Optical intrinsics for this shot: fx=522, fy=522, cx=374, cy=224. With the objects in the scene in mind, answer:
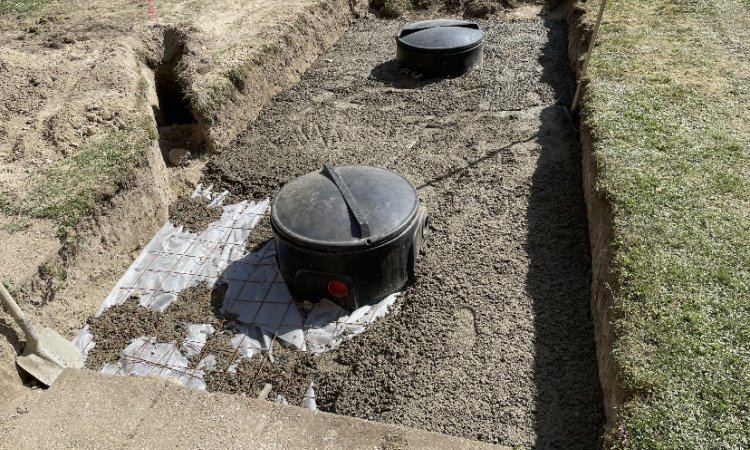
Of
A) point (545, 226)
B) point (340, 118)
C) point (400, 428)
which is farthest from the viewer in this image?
point (340, 118)

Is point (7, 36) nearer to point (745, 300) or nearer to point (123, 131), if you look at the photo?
point (123, 131)

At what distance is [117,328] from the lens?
561 centimetres

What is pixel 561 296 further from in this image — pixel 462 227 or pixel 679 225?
pixel 462 227

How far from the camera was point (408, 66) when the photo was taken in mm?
10477

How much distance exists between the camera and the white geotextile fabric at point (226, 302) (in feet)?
17.4

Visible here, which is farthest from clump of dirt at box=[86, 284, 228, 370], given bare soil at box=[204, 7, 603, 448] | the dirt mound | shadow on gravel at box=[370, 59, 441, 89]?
the dirt mound

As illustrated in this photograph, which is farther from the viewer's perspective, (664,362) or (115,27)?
(115,27)

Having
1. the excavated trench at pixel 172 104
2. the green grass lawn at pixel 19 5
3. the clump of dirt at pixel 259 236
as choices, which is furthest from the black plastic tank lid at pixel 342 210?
the green grass lawn at pixel 19 5

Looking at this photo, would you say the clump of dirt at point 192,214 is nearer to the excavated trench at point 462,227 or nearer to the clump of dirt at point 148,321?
the excavated trench at point 462,227

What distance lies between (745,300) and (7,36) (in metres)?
13.3

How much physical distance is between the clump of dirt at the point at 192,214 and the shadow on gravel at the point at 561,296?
13.8 ft

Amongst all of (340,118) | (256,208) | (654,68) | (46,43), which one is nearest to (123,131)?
(256,208)

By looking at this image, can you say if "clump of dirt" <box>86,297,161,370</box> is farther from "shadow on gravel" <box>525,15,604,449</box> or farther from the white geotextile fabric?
"shadow on gravel" <box>525,15,604,449</box>

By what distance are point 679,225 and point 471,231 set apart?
226cm
